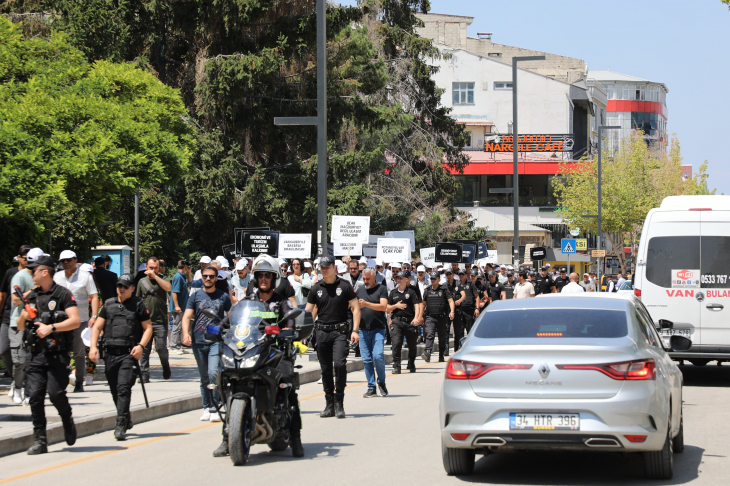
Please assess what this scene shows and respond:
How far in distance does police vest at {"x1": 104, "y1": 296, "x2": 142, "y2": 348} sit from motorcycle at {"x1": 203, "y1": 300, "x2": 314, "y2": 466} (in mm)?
1611

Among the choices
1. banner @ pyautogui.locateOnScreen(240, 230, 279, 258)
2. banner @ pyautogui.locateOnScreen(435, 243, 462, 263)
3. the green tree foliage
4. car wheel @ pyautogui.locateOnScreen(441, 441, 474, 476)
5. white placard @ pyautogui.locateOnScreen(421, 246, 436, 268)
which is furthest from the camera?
white placard @ pyautogui.locateOnScreen(421, 246, 436, 268)

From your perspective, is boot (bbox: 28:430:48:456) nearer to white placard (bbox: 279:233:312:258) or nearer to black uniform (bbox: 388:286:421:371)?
black uniform (bbox: 388:286:421:371)

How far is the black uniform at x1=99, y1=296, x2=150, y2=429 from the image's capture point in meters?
9.62

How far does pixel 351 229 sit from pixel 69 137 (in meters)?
10.6

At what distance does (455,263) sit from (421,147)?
18.9m

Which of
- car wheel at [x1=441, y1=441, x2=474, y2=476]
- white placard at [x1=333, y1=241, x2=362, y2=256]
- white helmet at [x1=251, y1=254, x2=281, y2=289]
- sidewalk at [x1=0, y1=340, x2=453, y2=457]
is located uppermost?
white helmet at [x1=251, y1=254, x2=281, y2=289]

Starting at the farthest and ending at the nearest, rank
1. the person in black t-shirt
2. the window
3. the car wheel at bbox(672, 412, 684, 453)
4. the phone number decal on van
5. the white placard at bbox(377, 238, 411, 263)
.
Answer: the window, the white placard at bbox(377, 238, 411, 263), the phone number decal on van, the person in black t-shirt, the car wheel at bbox(672, 412, 684, 453)

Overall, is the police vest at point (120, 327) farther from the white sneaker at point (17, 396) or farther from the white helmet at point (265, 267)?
the white sneaker at point (17, 396)

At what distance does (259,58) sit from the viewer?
3100 cm

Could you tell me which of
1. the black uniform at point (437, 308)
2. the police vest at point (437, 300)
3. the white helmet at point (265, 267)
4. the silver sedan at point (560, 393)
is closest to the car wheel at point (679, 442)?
the silver sedan at point (560, 393)

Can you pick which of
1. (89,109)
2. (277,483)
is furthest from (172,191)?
(277,483)

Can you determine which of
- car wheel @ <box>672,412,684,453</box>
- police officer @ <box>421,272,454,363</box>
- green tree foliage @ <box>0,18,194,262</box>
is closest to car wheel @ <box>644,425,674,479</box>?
car wheel @ <box>672,412,684,453</box>

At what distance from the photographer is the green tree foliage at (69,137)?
14258 mm

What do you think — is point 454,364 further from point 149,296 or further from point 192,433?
point 149,296
